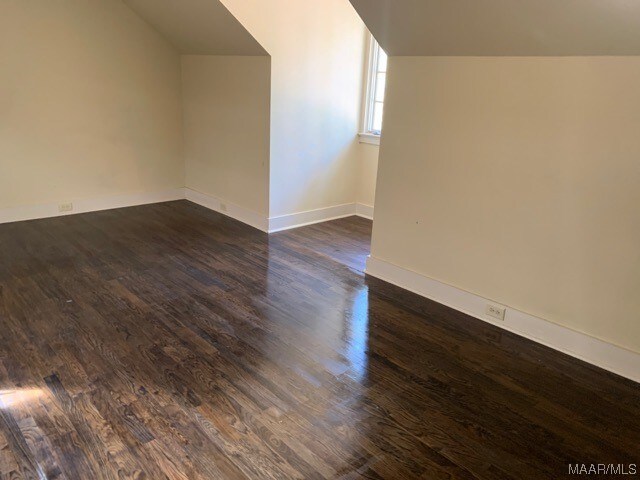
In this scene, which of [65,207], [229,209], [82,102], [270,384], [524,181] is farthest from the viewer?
[229,209]

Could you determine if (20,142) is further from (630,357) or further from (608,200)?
(630,357)

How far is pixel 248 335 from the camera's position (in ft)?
8.54

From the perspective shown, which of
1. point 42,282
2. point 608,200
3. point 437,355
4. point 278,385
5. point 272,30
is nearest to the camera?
point 278,385

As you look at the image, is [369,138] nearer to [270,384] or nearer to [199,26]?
[199,26]

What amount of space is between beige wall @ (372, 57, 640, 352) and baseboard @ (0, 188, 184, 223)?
3071 millimetres

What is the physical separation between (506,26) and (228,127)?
3005 millimetres

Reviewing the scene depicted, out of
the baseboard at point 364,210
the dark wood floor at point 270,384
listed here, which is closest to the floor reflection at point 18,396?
the dark wood floor at point 270,384

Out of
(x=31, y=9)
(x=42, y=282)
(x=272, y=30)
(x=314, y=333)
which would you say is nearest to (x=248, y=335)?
(x=314, y=333)

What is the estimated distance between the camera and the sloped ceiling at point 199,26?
3.73 meters

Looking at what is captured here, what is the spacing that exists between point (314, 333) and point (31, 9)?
12.9ft

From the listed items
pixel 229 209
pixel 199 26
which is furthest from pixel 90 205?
pixel 199 26

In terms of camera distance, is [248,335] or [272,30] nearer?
[248,335]

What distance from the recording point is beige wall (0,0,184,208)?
4137mm

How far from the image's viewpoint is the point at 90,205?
4801 mm
